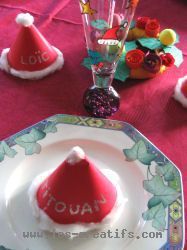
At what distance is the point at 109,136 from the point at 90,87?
13 centimetres

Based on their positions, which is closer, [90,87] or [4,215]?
[4,215]

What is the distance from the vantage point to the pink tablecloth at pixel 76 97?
2.05 ft

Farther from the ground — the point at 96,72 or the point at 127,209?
the point at 96,72

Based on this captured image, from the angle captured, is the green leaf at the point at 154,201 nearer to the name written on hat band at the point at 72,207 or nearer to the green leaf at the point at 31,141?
the name written on hat band at the point at 72,207

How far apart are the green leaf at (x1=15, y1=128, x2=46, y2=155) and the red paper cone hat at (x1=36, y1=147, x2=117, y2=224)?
9 cm

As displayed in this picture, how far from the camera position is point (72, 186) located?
459 mm

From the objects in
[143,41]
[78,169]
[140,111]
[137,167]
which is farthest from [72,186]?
[143,41]

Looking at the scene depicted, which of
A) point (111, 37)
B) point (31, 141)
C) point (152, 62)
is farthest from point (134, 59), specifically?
point (31, 141)

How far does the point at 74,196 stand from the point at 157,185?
0.13m

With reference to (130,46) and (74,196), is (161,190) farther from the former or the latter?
(130,46)

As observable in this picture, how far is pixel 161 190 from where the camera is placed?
0.52 meters

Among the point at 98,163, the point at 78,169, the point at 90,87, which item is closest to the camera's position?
the point at 78,169

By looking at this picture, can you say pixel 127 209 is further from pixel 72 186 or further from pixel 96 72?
pixel 96 72

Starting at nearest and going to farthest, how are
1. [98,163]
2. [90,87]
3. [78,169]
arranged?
[78,169] → [98,163] → [90,87]
